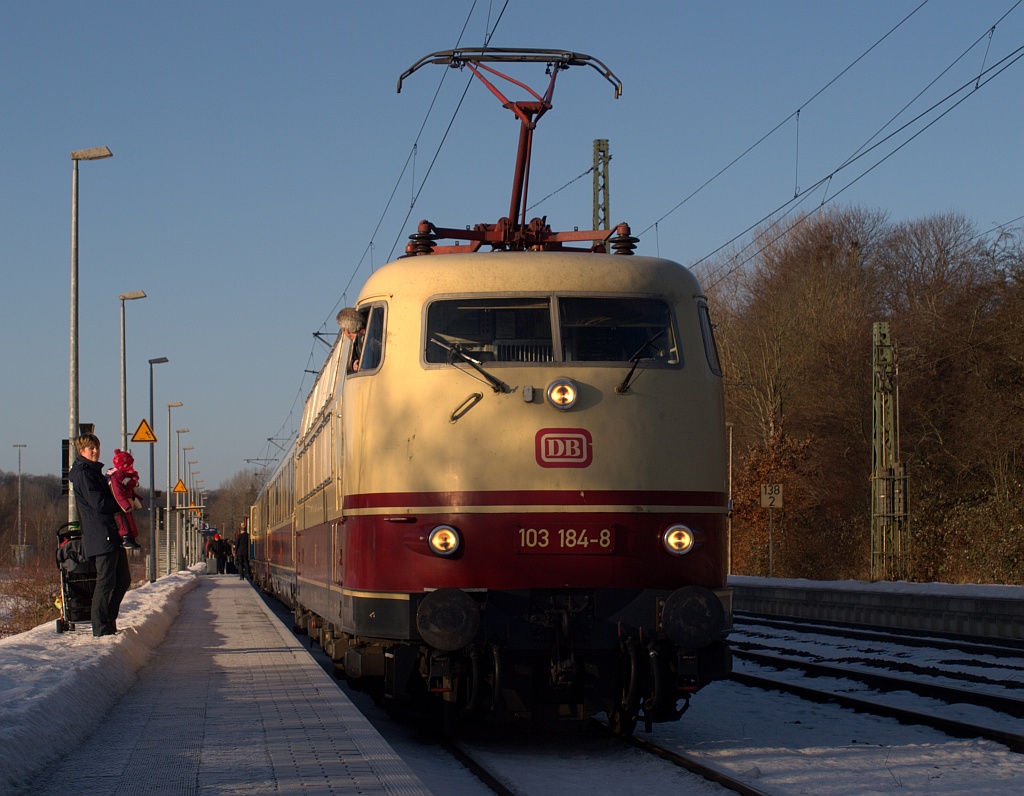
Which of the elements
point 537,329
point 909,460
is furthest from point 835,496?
point 537,329

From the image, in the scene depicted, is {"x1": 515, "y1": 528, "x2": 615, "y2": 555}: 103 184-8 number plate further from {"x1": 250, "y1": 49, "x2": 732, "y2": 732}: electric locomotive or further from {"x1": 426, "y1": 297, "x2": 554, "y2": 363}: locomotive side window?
{"x1": 426, "y1": 297, "x2": 554, "y2": 363}: locomotive side window

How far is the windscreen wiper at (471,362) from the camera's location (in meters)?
7.60

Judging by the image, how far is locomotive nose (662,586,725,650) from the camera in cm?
720

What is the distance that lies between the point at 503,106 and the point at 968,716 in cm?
669

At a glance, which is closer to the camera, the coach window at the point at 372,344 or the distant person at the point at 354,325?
the coach window at the point at 372,344

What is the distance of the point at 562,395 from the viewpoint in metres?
7.59

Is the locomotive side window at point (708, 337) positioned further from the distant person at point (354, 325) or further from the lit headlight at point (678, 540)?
the distant person at point (354, 325)

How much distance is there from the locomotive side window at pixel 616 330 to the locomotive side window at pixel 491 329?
0.46 ft

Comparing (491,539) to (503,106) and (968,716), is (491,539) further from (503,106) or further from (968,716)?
(503,106)

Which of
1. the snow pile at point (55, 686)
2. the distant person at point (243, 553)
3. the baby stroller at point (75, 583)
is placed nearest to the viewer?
the snow pile at point (55, 686)

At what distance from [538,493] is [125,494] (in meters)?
5.62

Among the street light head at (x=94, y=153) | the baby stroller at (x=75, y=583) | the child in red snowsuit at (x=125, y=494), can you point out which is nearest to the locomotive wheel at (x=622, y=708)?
the child in red snowsuit at (x=125, y=494)

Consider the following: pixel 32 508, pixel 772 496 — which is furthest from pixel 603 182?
pixel 32 508

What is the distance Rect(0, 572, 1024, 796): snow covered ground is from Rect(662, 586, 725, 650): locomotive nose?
2.49 ft
